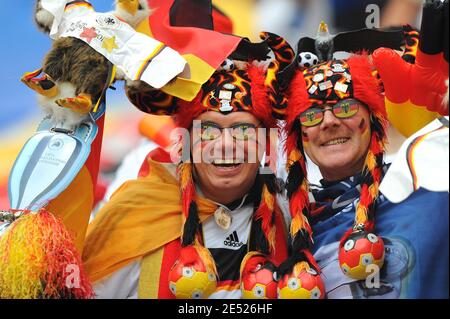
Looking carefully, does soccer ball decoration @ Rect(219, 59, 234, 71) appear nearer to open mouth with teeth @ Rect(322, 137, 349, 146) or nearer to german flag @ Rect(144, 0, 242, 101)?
german flag @ Rect(144, 0, 242, 101)

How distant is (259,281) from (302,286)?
152 millimetres

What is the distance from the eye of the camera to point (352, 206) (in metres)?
2.59

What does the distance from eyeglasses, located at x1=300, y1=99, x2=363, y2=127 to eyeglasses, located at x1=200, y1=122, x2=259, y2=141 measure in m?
0.19

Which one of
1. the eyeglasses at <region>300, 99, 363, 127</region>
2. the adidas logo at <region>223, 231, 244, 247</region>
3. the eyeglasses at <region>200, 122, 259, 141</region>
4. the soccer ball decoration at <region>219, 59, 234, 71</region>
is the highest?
the soccer ball decoration at <region>219, 59, 234, 71</region>

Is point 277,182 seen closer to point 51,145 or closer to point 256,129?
point 256,129

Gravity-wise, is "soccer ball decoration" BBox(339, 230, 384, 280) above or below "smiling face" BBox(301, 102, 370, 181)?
below

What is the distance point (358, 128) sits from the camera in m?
2.55

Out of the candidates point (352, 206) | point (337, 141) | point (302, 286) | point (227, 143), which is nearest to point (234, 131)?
point (227, 143)

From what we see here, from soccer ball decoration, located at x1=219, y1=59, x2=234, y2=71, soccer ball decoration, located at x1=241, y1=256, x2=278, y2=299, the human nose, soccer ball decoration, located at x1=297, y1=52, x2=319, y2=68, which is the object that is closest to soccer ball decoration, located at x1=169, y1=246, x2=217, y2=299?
soccer ball decoration, located at x1=241, y1=256, x2=278, y2=299

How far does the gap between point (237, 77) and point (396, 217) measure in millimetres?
742

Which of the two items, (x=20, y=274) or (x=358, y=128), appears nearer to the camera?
(x=20, y=274)

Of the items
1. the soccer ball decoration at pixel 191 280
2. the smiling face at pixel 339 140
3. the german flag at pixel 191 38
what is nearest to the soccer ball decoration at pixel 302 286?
the soccer ball decoration at pixel 191 280

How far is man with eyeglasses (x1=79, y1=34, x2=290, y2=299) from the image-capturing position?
260 cm

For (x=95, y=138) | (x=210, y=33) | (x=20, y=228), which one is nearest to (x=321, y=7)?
(x=210, y=33)
